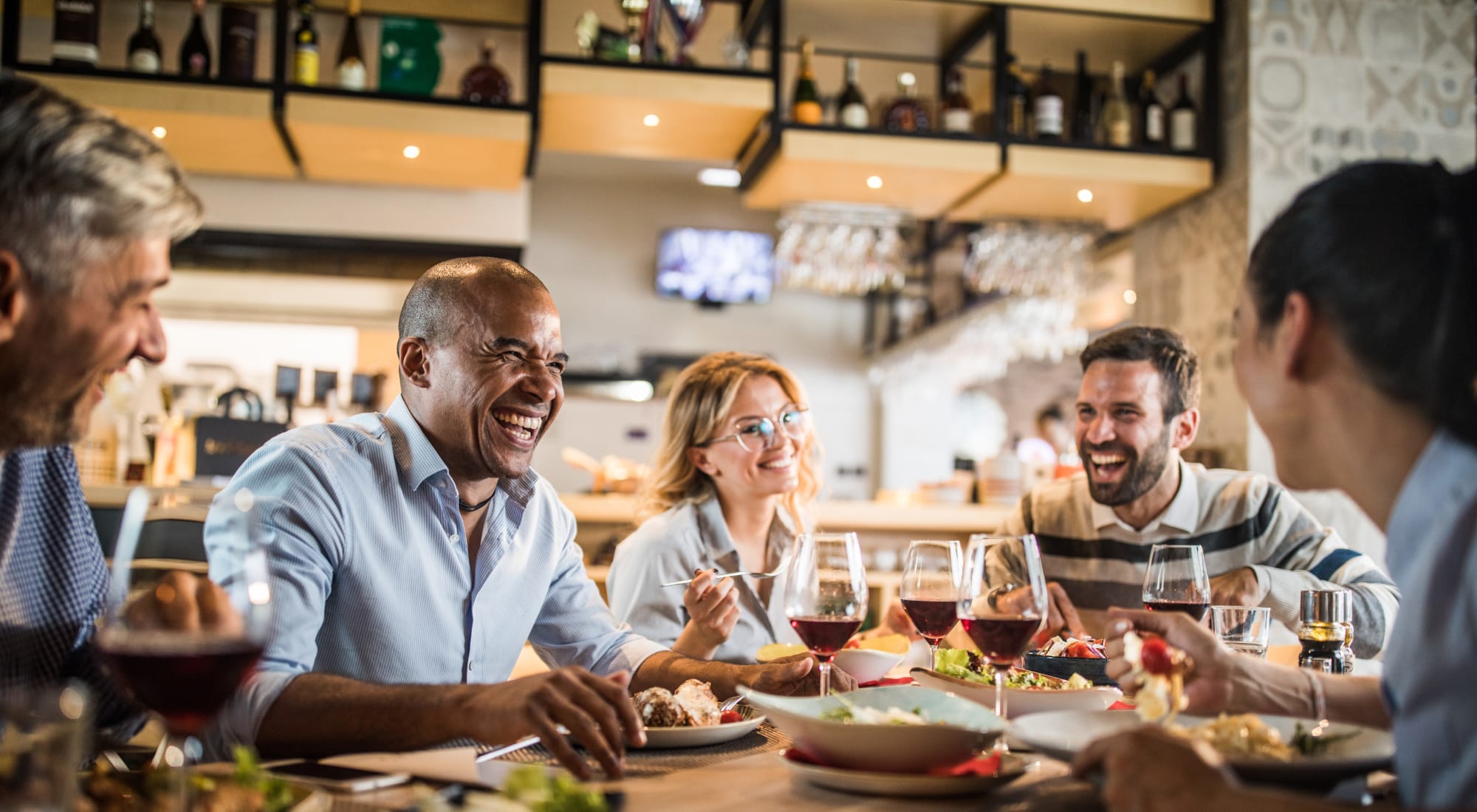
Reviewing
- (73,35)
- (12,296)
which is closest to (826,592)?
(12,296)

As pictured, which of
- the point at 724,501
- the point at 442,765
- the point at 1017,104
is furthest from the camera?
the point at 1017,104

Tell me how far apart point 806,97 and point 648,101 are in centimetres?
61

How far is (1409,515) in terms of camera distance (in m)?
0.96

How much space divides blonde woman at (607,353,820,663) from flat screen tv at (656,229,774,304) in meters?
5.16

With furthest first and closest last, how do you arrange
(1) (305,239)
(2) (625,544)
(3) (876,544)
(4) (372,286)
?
(4) (372,286) < (1) (305,239) < (3) (876,544) < (2) (625,544)

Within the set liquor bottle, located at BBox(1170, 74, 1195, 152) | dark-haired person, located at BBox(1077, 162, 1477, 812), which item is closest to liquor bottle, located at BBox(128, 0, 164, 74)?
liquor bottle, located at BBox(1170, 74, 1195, 152)

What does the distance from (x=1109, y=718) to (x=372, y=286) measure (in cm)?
470

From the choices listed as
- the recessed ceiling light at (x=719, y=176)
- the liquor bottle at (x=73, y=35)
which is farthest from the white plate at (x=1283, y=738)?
the recessed ceiling light at (x=719, y=176)

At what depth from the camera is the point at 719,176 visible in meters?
7.73

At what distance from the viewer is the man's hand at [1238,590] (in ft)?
6.23

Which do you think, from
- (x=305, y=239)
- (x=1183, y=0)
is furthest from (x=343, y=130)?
(x=1183, y=0)

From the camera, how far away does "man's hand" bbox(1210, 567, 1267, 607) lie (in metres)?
1.90

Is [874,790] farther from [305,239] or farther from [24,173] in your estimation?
[305,239]

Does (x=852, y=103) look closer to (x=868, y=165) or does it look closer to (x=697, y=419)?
(x=868, y=165)
